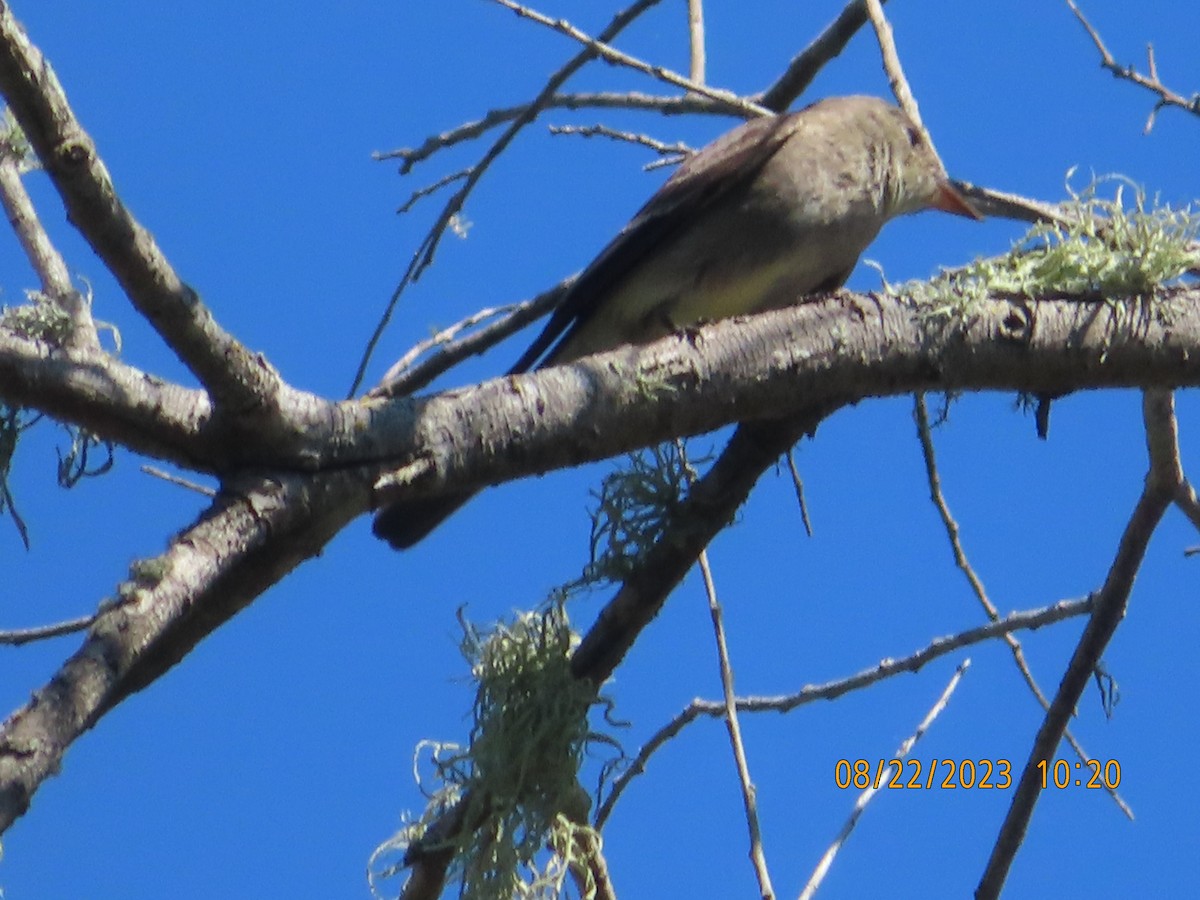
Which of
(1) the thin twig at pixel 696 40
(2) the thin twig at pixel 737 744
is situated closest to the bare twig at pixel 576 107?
(1) the thin twig at pixel 696 40

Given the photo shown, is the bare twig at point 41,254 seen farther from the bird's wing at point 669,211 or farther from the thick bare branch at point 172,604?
the bird's wing at point 669,211

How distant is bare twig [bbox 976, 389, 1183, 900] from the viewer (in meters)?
2.41

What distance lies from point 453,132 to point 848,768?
166 centimetres

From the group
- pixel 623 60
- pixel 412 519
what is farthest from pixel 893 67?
pixel 412 519

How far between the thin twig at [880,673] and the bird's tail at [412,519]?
0.57 meters

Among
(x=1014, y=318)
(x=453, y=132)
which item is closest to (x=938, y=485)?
(x=1014, y=318)

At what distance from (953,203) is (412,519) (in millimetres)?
1736

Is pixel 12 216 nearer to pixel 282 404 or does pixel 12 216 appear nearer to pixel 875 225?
pixel 282 404

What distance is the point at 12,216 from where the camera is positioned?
3.00 metres

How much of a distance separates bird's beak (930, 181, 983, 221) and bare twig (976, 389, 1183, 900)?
3.13ft

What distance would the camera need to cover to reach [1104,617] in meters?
2.63

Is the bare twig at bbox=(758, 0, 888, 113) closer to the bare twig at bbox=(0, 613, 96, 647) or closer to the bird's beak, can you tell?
the bird's beak

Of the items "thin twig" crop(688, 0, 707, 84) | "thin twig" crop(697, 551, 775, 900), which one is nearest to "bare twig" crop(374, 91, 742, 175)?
"thin twig" crop(688, 0, 707, 84)

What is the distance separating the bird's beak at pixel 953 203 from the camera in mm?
3660
